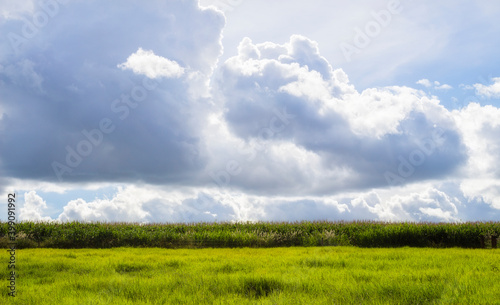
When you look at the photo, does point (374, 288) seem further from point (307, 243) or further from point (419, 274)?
point (307, 243)

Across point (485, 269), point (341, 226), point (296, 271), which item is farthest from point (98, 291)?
point (341, 226)

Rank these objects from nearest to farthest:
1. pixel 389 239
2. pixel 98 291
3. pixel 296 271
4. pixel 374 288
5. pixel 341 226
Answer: pixel 374 288
pixel 98 291
pixel 296 271
pixel 389 239
pixel 341 226

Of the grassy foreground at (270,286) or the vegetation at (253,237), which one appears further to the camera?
the vegetation at (253,237)

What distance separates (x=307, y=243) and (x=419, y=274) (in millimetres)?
18244

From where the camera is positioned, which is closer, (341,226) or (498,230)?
(498,230)

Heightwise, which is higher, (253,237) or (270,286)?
(270,286)

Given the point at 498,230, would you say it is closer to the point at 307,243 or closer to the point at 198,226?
the point at 307,243

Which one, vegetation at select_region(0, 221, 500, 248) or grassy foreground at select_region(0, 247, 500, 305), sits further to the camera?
vegetation at select_region(0, 221, 500, 248)

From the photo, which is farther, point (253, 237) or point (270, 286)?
point (253, 237)

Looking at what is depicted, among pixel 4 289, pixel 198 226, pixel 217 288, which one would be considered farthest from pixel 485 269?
pixel 198 226

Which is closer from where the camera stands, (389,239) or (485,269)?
(485,269)

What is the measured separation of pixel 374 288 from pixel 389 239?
20.0m

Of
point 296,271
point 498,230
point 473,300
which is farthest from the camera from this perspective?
point 498,230

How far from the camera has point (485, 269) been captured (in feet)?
41.9
